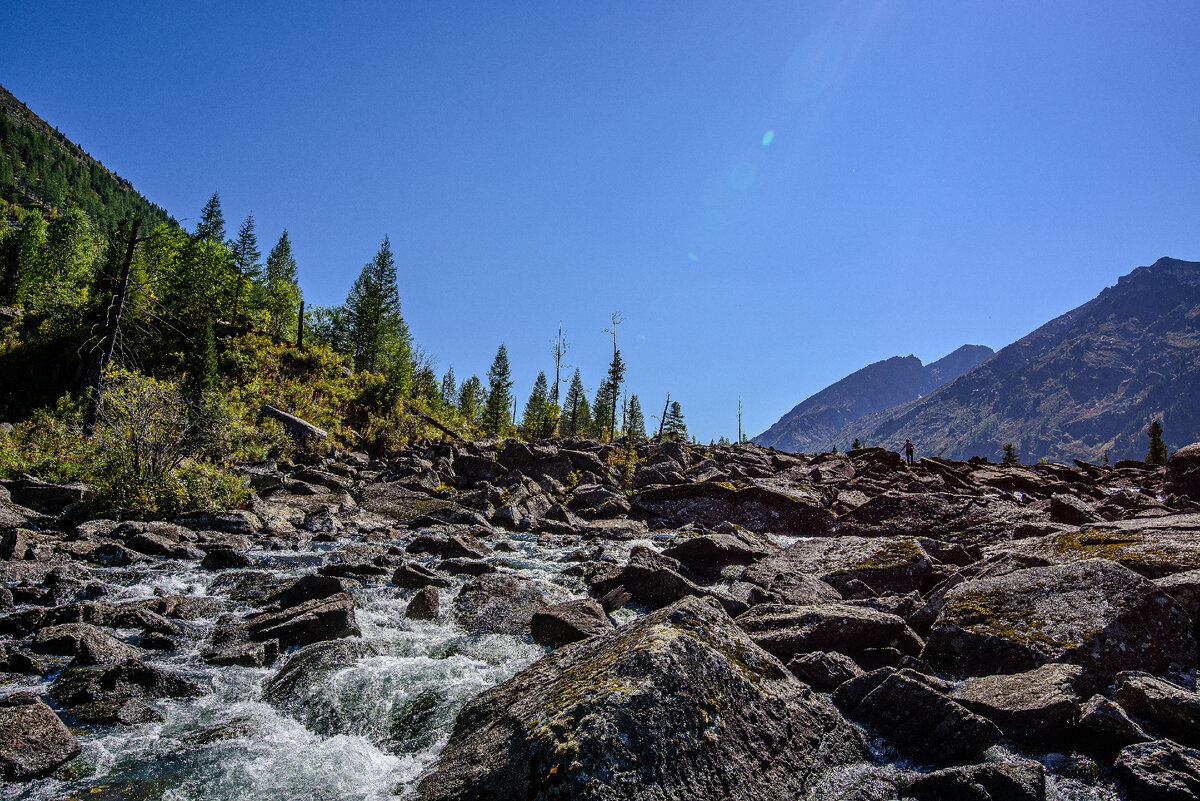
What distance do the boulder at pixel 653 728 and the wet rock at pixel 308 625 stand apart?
3566mm

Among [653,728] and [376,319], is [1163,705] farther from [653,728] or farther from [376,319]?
[376,319]

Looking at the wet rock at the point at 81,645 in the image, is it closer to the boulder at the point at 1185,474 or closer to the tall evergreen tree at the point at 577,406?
the boulder at the point at 1185,474

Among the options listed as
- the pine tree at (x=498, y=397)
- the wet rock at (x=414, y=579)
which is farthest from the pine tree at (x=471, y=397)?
the wet rock at (x=414, y=579)

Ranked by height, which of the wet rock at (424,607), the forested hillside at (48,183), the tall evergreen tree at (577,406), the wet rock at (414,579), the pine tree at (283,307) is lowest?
the wet rock at (424,607)

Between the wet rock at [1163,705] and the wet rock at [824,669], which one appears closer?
the wet rock at [1163,705]

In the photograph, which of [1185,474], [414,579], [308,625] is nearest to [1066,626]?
[308,625]

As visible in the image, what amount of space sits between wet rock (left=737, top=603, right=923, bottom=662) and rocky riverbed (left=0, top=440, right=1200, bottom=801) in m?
0.03

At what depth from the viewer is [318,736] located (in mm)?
5031

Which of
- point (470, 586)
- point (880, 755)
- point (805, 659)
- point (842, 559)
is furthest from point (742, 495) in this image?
point (880, 755)

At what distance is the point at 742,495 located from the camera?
18750 millimetres

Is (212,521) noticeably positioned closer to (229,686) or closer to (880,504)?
(229,686)

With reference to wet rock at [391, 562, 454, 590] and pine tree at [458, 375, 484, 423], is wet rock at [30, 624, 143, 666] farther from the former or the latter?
pine tree at [458, 375, 484, 423]

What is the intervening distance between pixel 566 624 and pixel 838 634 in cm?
354

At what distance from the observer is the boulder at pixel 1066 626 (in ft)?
16.6
